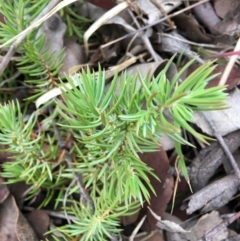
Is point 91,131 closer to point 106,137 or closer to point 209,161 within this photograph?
point 106,137

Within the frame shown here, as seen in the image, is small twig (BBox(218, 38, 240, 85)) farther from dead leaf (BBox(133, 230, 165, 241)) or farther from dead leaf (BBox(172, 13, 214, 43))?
dead leaf (BBox(133, 230, 165, 241))

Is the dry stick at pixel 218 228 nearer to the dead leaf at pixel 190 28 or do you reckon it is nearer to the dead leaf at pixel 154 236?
the dead leaf at pixel 154 236

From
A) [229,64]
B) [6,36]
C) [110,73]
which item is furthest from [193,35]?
[6,36]

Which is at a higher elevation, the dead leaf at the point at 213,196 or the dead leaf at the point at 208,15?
the dead leaf at the point at 208,15

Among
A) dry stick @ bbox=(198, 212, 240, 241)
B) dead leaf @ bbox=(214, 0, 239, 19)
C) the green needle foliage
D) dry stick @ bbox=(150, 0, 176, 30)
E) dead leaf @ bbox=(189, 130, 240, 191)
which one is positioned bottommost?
dry stick @ bbox=(198, 212, 240, 241)

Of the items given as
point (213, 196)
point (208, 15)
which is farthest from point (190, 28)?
point (213, 196)

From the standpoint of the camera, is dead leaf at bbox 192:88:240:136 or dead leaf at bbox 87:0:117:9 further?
dead leaf at bbox 87:0:117:9

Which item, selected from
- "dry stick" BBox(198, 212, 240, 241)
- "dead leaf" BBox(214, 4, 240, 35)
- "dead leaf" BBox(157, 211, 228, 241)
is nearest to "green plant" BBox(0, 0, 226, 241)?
"dead leaf" BBox(157, 211, 228, 241)

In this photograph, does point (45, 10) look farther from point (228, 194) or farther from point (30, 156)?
point (228, 194)

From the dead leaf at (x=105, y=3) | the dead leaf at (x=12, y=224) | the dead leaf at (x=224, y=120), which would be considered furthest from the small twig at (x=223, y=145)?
the dead leaf at (x=12, y=224)
